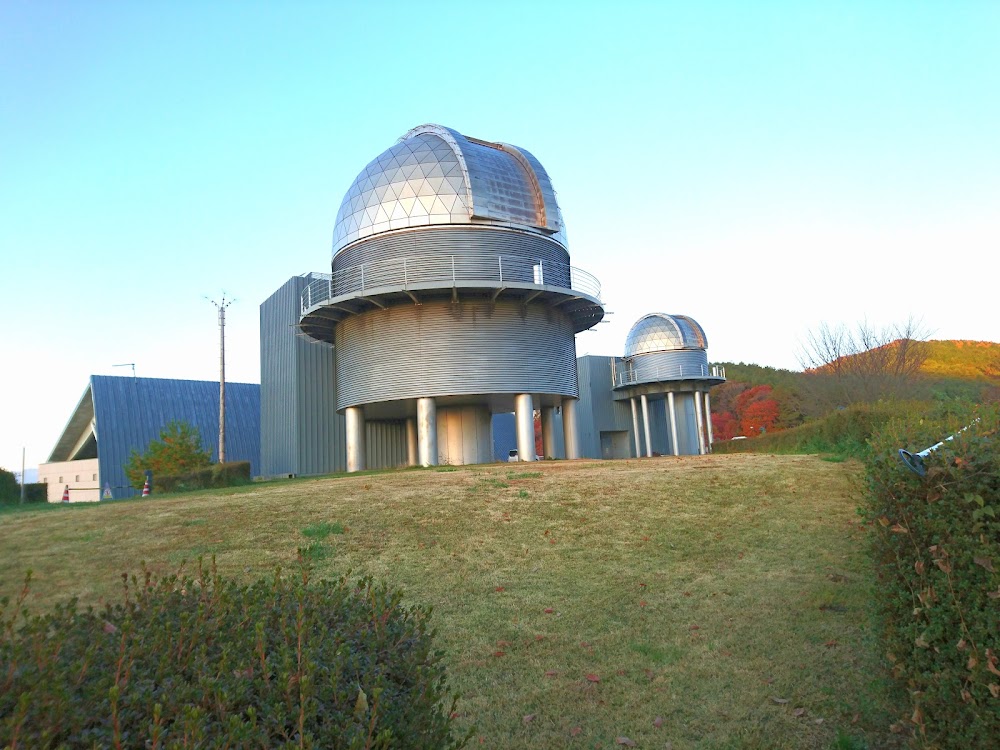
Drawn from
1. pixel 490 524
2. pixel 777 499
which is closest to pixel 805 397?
pixel 777 499

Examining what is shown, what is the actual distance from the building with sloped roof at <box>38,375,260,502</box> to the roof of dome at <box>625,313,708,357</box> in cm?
2797

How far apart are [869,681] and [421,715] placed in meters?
4.67

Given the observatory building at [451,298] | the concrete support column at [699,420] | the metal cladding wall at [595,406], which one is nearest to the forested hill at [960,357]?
the concrete support column at [699,420]

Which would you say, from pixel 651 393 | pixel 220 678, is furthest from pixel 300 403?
pixel 220 678

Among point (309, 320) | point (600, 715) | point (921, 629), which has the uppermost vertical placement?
→ point (309, 320)

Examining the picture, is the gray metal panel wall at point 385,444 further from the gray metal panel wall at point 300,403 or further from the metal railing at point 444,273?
the metal railing at point 444,273

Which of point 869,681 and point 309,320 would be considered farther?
point 309,320

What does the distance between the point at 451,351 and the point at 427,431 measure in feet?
9.37

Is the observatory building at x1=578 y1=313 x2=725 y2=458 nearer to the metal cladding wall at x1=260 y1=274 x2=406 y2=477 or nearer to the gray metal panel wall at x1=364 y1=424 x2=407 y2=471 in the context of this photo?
the gray metal panel wall at x1=364 y1=424 x2=407 y2=471

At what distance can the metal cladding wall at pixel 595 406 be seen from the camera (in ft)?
155

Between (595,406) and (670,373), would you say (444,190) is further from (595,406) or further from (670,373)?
(595,406)

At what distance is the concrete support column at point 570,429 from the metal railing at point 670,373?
52.0 ft

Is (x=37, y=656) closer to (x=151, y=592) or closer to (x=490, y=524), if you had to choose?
(x=151, y=592)

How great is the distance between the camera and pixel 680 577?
943 centimetres
